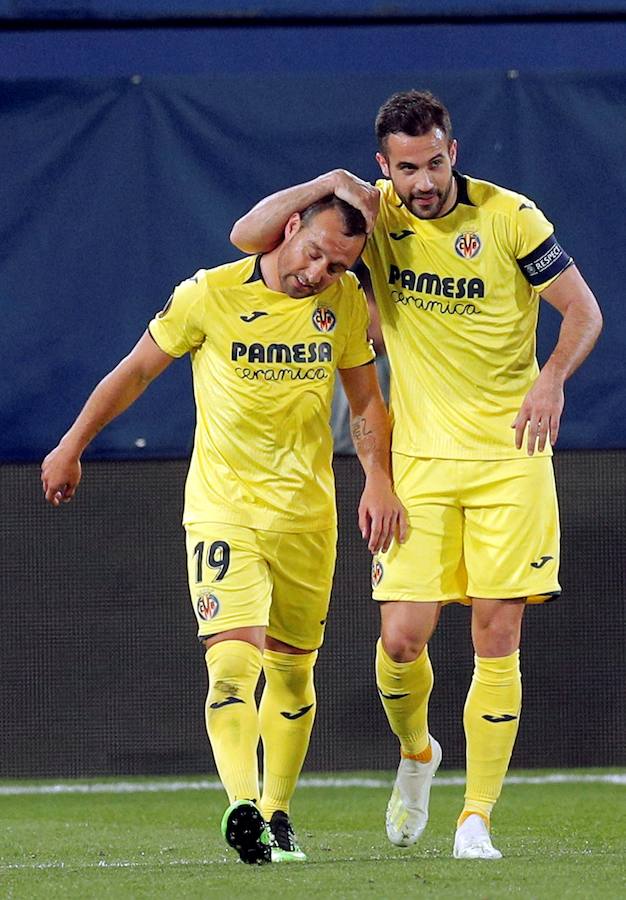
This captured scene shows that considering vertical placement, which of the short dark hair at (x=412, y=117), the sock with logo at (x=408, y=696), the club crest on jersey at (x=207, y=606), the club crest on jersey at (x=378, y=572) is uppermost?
the short dark hair at (x=412, y=117)

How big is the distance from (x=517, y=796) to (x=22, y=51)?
3550 mm

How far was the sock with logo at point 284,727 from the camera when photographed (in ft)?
15.4

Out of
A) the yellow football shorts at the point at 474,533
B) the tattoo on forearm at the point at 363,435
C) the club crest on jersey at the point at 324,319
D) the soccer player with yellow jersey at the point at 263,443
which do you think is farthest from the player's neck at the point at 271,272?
the yellow football shorts at the point at 474,533

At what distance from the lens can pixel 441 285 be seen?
4.55m

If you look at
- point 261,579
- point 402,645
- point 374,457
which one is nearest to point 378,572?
point 402,645

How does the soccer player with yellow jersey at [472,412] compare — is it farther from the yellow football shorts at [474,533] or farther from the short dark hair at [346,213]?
the short dark hair at [346,213]

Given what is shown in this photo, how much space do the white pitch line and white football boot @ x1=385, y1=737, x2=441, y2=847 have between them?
1938 mm

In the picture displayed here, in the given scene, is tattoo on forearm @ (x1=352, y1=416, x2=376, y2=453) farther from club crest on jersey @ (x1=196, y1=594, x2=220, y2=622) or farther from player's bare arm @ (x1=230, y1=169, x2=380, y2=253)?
club crest on jersey @ (x1=196, y1=594, x2=220, y2=622)

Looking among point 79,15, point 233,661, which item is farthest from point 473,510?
point 79,15

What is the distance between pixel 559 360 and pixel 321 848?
5.48 ft

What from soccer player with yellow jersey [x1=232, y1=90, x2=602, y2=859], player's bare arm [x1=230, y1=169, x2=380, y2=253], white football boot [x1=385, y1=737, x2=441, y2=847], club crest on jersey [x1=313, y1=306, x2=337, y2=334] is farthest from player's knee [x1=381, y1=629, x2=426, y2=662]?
player's bare arm [x1=230, y1=169, x2=380, y2=253]

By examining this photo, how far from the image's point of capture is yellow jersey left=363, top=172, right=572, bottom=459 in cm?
453

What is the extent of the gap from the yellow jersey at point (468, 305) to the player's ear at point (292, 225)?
35cm

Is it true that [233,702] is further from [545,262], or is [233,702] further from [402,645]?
[545,262]
